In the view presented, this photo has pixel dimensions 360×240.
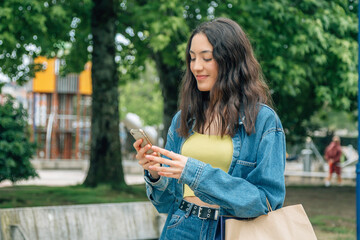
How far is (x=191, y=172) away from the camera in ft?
7.27

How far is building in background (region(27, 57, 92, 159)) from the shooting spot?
116ft

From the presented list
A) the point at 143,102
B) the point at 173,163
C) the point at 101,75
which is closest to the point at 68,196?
the point at 101,75

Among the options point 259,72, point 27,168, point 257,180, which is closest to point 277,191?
point 257,180

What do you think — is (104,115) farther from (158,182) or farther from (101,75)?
(158,182)

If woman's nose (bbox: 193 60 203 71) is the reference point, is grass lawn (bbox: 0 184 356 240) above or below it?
below

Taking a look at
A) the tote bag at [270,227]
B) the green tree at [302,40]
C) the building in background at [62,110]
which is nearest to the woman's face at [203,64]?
the tote bag at [270,227]

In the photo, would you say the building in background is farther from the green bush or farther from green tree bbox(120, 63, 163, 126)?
the green bush

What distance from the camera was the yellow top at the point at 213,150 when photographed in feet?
7.85

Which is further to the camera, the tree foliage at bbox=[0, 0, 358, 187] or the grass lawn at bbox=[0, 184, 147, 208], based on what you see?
the tree foliage at bbox=[0, 0, 358, 187]

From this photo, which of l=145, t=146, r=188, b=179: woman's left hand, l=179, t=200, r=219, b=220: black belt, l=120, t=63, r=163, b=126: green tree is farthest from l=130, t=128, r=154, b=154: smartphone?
l=120, t=63, r=163, b=126: green tree

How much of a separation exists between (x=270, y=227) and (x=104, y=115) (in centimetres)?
985

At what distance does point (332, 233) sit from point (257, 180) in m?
7.11

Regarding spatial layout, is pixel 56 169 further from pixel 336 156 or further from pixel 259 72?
pixel 259 72

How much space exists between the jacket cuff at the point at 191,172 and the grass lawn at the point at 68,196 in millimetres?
6997
